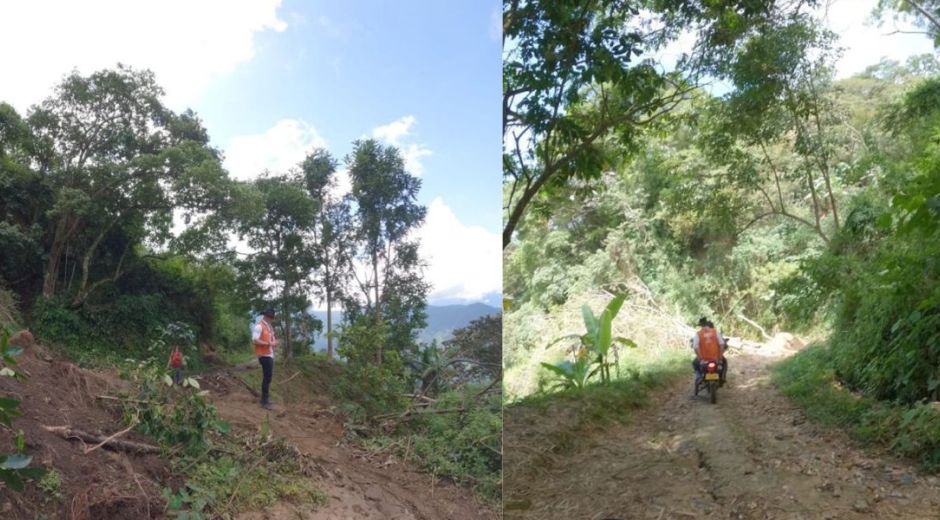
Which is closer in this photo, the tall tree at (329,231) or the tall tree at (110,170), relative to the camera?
the tall tree at (110,170)

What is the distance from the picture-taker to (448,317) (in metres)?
1.78

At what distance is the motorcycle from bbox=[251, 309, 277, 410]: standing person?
1.11 meters

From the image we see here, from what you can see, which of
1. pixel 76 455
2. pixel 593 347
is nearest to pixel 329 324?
pixel 76 455

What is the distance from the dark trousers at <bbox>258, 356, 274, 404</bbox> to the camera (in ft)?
5.30

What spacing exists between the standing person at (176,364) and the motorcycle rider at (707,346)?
130 cm

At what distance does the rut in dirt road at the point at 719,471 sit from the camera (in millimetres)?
1194

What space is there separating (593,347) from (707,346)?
26 centimetres

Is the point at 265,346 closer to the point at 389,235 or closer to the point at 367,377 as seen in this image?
the point at 367,377

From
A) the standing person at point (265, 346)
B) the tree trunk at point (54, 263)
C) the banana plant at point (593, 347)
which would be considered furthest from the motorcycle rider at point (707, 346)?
the tree trunk at point (54, 263)

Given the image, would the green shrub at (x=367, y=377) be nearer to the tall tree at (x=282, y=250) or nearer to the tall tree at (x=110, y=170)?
the tall tree at (x=282, y=250)

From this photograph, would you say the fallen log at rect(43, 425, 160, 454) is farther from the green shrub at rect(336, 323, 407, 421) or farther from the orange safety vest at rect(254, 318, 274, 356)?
the green shrub at rect(336, 323, 407, 421)

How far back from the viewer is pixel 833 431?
1309mm

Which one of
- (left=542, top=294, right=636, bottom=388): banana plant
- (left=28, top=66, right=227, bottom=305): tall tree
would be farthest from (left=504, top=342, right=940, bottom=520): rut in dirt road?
(left=28, top=66, right=227, bottom=305): tall tree

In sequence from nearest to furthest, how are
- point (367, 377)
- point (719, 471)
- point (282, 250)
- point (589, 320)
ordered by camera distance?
point (719, 471) → point (589, 320) → point (282, 250) → point (367, 377)
